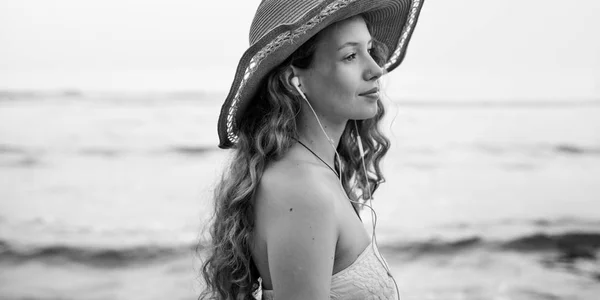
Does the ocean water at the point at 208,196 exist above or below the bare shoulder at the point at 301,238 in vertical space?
above

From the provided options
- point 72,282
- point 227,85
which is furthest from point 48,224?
point 227,85

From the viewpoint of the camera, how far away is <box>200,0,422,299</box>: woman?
1281mm

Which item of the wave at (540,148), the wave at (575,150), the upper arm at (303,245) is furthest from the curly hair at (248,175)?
the wave at (575,150)

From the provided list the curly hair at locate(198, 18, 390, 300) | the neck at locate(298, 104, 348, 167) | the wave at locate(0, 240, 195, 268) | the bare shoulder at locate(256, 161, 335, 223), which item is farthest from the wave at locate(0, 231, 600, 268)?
the bare shoulder at locate(256, 161, 335, 223)

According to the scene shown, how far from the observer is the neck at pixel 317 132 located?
4.86 feet

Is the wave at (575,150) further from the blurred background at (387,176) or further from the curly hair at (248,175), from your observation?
the curly hair at (248,175)

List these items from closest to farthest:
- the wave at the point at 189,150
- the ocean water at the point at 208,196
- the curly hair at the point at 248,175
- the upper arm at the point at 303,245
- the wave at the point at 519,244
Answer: the upper arm at the point at 303,245 < the curly hair at the point at 248,175 < the ocean water at the point at 208,196 < the wave at the point at 519,244 < the wave at the point at 189,150

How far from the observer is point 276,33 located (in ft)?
4.36

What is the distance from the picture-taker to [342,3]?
1.35m

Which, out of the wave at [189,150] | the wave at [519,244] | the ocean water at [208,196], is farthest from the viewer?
the wave at [189,150]

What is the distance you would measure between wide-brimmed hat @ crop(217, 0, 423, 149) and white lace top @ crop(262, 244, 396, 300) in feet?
1.46

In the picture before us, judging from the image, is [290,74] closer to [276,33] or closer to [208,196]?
[276,33]

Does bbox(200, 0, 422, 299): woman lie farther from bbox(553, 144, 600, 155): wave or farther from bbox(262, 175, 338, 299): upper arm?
bbox(553, 144, 600, 155): wave

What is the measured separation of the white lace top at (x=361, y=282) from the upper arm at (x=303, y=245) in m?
0.08
